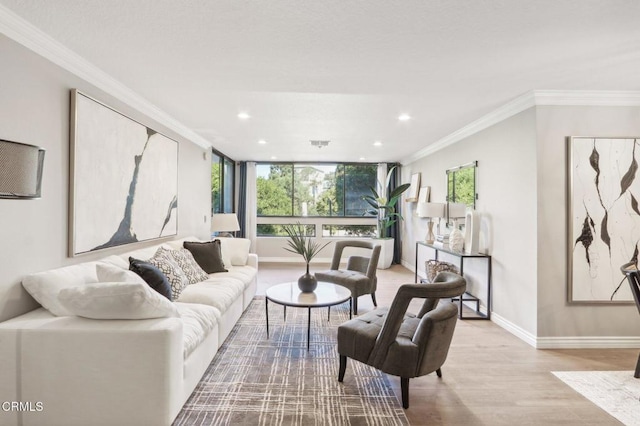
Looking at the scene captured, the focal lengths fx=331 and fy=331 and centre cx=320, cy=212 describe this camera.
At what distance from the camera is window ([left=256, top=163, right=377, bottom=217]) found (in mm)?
8438

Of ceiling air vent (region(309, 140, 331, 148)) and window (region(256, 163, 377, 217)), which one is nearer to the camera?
ceiling air vent (region(309, 140, 331, 148))

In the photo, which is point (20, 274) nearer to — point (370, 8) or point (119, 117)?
point (119, 117)

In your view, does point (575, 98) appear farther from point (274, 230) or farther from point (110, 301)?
point (274, 230)

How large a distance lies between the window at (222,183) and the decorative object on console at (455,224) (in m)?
4.42

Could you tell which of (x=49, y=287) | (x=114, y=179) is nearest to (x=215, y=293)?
(x=49, y=287)

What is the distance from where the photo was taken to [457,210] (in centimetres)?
504

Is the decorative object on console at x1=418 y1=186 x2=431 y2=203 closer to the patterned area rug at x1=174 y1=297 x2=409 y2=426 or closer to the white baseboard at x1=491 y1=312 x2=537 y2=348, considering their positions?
the white baseboard at x1=491 y1=312 x2=537 y2=348

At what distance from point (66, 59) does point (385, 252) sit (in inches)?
250

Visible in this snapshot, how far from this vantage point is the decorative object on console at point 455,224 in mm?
4535

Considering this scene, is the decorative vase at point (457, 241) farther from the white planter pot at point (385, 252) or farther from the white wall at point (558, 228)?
the white planter pot at point (385, 252)

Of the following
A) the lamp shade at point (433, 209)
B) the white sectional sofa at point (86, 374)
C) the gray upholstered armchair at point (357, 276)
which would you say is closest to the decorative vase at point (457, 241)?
the lamp shade at point (433, 209)

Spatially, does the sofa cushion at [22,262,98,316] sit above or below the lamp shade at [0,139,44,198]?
below
